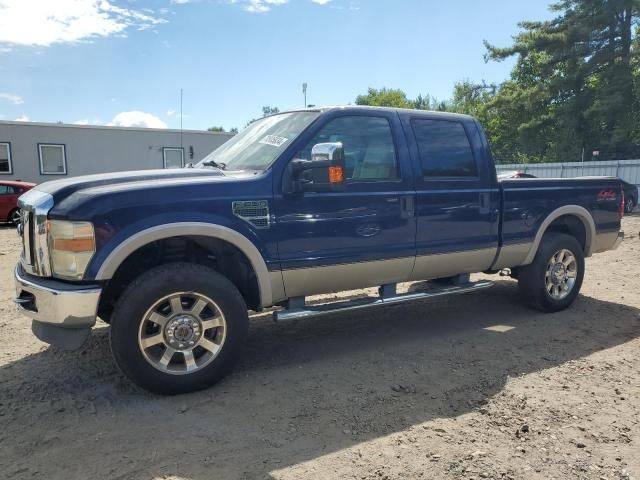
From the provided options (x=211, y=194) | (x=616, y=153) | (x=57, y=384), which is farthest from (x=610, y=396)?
(x=616, y=153)

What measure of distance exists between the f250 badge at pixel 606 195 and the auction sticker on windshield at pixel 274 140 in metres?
3.97

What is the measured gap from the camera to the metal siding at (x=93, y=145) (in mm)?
19422

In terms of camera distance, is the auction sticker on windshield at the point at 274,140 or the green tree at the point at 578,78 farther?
the green tree at the point at 578,78

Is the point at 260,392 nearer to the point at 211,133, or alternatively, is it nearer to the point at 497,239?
the point at 497,239

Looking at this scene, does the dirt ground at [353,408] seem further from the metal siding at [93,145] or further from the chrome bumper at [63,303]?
the metal siding at [93,145]

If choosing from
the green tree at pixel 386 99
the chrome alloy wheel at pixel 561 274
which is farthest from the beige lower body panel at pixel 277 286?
the green tree at pixel 386 99

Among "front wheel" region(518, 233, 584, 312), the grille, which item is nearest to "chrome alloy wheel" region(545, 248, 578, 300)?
"front wheel" region(518, 233, 584, 312)

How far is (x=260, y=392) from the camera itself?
143 inches

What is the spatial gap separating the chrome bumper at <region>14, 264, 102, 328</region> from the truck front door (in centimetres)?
134

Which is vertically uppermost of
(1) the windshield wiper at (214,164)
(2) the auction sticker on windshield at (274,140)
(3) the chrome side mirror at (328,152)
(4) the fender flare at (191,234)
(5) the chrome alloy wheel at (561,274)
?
(2) the auction sticker on windshield at (274,140)

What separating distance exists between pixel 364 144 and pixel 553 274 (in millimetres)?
2795

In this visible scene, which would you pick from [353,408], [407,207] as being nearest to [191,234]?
[353,408]

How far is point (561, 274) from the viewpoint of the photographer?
5.65 metres

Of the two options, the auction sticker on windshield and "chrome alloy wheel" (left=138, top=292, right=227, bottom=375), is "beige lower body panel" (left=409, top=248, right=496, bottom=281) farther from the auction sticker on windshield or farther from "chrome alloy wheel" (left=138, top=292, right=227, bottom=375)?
"chrome alloy wheel" (left=138, top=292, right=227, bottom=375)
